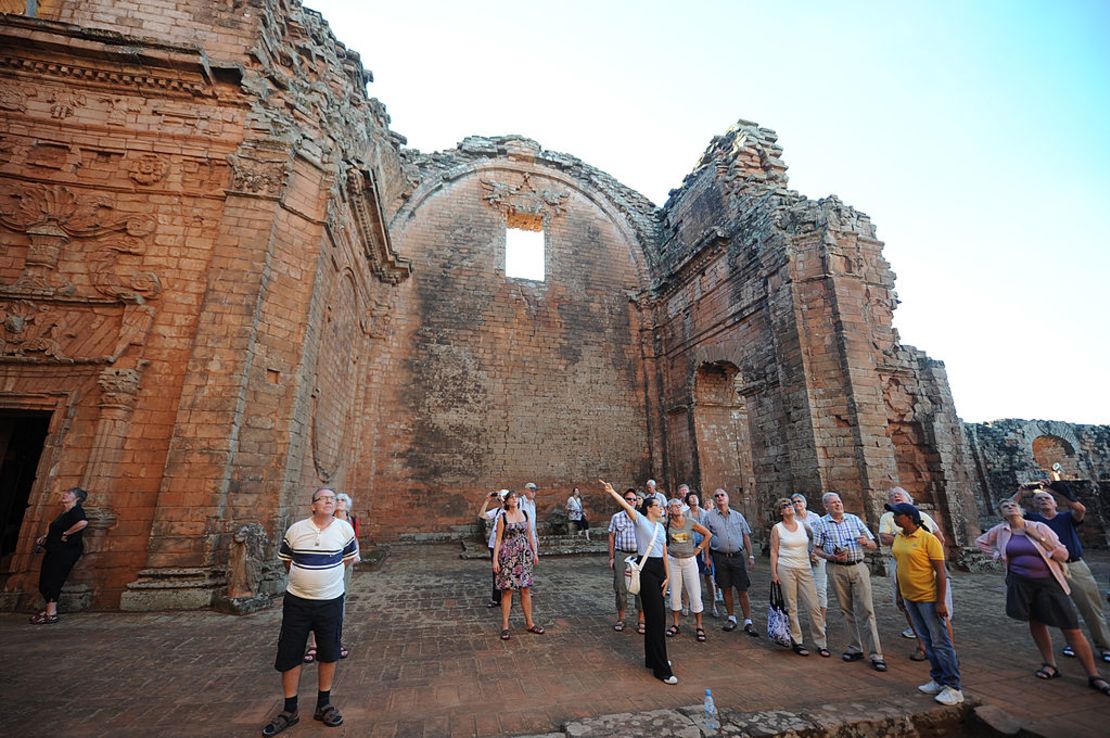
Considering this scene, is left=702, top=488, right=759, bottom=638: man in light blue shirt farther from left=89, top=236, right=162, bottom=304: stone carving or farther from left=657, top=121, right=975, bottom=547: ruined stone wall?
left=89, top=236, right=162, bottom=304: stone carving

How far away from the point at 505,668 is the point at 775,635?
2.70 meters

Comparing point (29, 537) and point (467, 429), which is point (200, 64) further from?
point (467, 429)

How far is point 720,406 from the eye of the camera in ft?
43.4

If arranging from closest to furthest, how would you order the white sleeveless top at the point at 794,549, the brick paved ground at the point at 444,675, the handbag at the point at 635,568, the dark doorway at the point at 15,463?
the brick paved ground at the point at 444,675 → the handbag at the point at 635,568 → the white sleeveless top at the point at 794,549 → the dark doorway at the point at 15,463

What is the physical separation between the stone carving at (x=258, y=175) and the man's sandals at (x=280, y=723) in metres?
7.54

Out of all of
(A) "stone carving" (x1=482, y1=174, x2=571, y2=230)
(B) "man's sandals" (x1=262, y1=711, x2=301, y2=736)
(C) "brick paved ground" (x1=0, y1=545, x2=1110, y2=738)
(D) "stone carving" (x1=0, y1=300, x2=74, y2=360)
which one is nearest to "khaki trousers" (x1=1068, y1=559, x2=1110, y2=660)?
(C) "brick paved ground" (x1=0, y1=545, x2=1110, y2=738)

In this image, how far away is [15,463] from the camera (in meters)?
7.22

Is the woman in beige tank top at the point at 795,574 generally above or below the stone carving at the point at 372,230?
below

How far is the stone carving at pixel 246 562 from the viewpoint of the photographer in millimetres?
5637

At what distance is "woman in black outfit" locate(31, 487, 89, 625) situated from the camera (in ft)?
17.1

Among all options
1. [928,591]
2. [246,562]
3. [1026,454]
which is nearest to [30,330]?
[246,562]

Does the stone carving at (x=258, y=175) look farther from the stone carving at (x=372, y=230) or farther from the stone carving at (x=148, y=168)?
the stone carving at (x=372, y=230)

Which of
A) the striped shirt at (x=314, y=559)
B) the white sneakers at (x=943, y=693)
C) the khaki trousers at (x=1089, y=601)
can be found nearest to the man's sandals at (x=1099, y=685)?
the khaki trousers at (x=1089, y=601)

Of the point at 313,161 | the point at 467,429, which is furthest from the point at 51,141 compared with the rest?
the point at 467,429
